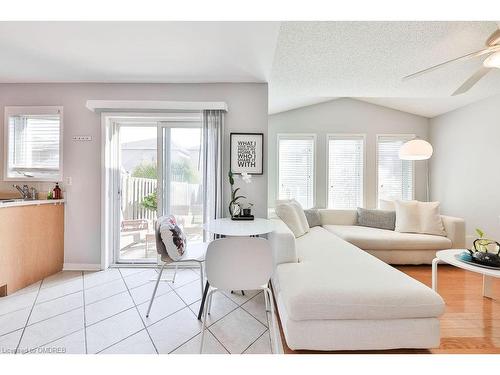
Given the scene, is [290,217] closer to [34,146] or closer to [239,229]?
[239,229]

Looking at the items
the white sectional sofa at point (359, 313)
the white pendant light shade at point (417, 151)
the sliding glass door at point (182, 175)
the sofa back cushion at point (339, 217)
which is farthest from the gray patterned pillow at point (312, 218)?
the white sectional sofa at point (359, 313)

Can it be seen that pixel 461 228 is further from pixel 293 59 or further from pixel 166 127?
pixel 166 127

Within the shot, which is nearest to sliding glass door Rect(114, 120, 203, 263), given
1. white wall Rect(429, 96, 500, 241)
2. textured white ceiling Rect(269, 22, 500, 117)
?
textured white ceiling Rect(269, 22, 500, 117)

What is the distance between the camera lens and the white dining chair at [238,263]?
141 cm

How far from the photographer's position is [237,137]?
9.39 feet

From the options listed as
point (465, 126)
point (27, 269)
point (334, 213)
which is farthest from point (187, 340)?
point (465, 126)

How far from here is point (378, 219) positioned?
12.3 feet

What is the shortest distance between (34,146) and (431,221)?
5.45 m

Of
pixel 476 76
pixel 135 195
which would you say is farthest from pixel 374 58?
pixel 135 195

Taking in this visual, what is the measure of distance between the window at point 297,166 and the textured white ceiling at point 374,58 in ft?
3.80

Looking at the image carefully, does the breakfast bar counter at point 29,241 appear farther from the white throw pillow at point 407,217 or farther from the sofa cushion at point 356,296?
the white throw pillow at point 407,217

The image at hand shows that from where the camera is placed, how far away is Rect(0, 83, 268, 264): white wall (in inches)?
113

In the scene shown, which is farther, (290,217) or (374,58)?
(290,217)
